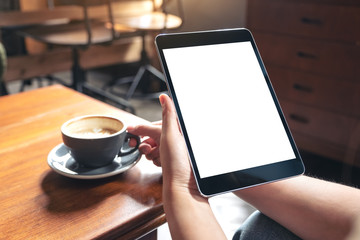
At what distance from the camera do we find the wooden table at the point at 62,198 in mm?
511

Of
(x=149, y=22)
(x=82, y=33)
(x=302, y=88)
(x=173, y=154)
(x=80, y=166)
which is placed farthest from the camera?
(x=149, y=22)

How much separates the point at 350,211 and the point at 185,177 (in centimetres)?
26

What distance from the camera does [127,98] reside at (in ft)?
8.42

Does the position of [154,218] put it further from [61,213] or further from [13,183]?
[13,183]

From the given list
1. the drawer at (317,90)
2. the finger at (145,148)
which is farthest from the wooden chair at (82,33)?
the finger at (145,148)

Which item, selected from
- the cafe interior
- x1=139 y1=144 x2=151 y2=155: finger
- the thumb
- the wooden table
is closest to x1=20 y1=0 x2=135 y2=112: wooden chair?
the cafe interior

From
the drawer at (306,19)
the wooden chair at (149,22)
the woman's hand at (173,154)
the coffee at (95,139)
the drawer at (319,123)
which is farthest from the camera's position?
the wooden chair at (149,22)

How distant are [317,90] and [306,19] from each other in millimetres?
338

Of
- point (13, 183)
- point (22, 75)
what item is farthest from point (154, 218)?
point (22, 75)

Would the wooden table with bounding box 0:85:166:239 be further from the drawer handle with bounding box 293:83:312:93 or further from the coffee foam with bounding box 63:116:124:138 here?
the drawer handle with bounding box 293:83:312:93

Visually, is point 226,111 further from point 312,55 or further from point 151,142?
point 312,55

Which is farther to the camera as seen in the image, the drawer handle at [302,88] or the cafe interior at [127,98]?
the drawer handle at [302,88]

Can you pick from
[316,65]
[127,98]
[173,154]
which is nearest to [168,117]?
[173,154]

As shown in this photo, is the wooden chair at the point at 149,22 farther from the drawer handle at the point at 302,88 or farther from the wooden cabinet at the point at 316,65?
the drawer handle at the point at 302,88
